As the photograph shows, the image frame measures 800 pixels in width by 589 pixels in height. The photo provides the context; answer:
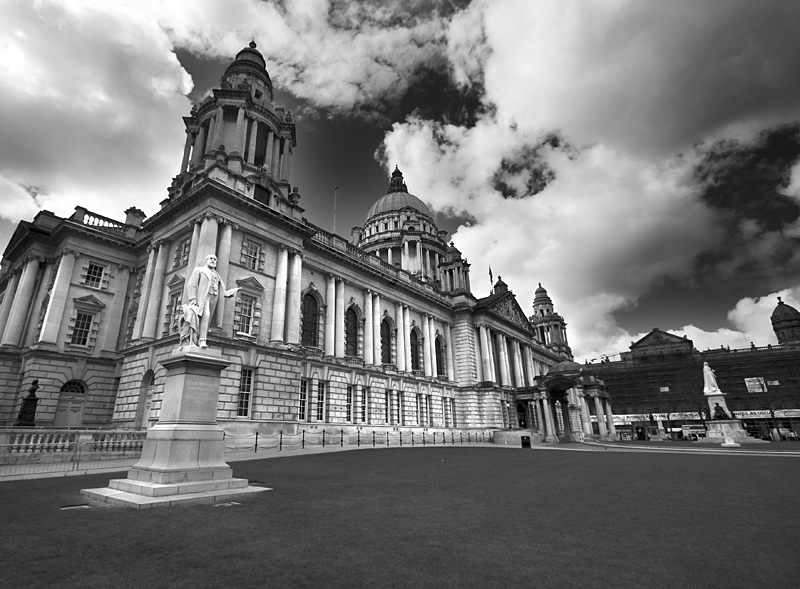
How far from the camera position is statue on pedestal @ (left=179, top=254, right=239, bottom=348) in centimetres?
1108

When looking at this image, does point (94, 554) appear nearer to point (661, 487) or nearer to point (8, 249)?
point (661, 487)

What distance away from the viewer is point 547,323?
3445 inches

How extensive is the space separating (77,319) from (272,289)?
13407mm

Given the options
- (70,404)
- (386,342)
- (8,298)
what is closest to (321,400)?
(386,342)

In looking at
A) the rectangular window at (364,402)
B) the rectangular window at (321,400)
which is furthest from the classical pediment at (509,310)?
the rectangular window at (321,400)

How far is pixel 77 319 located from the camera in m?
28.4

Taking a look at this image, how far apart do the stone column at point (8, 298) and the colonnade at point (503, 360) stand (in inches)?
1663

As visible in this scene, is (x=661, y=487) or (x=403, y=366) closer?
(x=661, y=487)

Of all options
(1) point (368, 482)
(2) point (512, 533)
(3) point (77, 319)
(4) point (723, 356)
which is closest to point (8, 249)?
(3) point (77, 319)

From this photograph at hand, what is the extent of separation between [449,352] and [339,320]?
1827 centimetres

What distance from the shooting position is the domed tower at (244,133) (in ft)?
112

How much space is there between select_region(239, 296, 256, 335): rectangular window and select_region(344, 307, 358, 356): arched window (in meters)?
10.5

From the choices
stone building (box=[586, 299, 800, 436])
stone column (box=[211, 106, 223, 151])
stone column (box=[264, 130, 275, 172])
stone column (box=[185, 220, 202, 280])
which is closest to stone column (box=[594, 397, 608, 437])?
stone building (box=[586, 299, 800, 436])

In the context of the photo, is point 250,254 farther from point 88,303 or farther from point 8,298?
point 8,298
